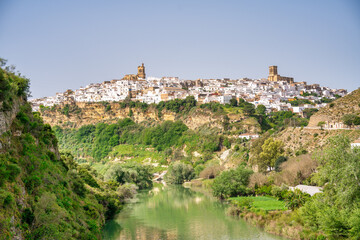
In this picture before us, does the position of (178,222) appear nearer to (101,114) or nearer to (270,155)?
(270,155)

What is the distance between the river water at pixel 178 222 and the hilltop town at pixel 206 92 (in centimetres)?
5034

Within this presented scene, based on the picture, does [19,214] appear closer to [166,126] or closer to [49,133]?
[49,133]

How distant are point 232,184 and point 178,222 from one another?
10714 mm

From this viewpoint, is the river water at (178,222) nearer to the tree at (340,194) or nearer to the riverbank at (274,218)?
the riverbank at (274,218)

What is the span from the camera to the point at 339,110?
50.3 metres

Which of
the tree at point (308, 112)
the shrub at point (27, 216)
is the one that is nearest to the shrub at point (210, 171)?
the tree at point (308, 112)

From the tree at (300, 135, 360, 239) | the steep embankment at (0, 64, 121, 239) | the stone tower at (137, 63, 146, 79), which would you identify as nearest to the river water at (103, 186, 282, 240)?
the steep embankment at (0, 64, 121, 239)

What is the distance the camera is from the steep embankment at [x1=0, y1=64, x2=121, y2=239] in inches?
703

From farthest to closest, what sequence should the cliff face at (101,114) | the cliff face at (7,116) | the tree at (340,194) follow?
the cliff face at (101,114) < the tree at (340,194) < the cliff face at (7,116)

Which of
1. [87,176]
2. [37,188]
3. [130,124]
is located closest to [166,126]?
[130,124]

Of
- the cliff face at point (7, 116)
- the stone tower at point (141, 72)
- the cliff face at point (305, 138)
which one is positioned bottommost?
the cliff face at point (305, 138)

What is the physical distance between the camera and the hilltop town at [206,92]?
102 m

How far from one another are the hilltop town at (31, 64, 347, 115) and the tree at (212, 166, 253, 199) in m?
48.3

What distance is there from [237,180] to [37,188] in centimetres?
2665
